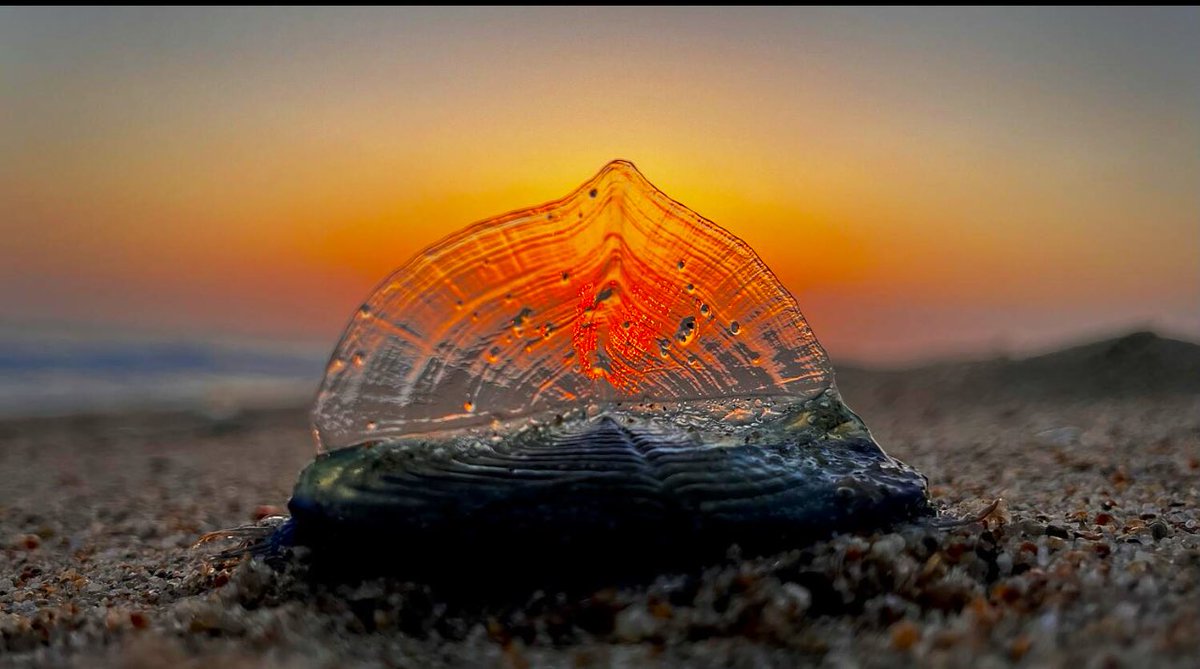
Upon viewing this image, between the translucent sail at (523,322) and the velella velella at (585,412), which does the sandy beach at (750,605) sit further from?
the translucent sail at (523,322)

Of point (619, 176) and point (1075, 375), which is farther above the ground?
point (619, 176)

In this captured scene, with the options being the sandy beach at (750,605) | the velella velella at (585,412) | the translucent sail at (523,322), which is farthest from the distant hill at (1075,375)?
the translucent sail at (523,322)

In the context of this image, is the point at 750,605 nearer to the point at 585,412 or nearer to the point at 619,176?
the point at 585,412

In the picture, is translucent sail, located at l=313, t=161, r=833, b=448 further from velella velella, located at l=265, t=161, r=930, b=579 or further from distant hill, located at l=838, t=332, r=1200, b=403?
distant hill, located at l=838, t=332, r=1200, b=403

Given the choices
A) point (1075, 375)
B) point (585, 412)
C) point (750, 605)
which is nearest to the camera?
point (750, 605)

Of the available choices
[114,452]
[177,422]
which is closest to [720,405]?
[114,452]

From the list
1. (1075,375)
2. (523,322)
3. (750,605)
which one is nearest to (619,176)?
(523,322)
